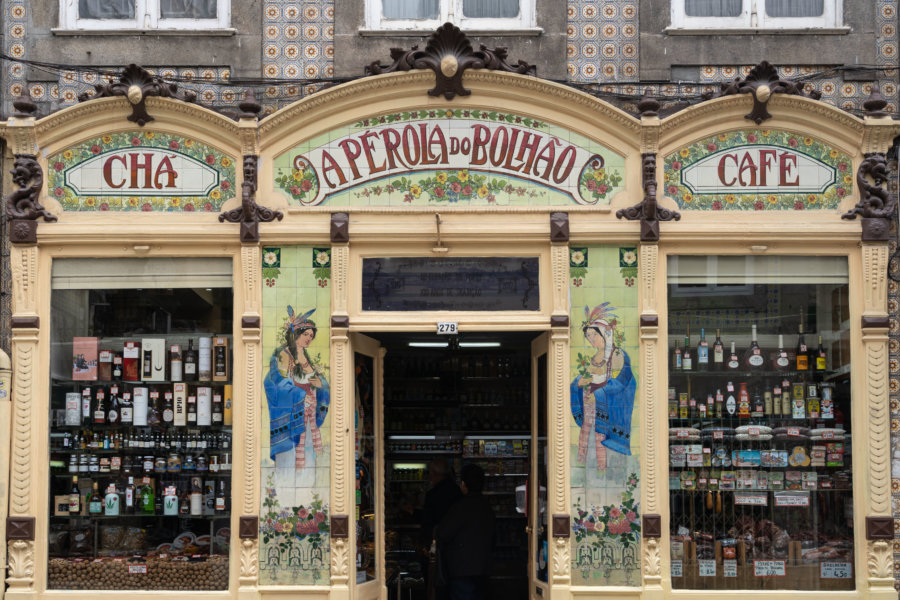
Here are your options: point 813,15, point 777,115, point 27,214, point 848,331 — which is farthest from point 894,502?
point 27,214

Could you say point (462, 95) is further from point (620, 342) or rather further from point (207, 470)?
point (207, 470)

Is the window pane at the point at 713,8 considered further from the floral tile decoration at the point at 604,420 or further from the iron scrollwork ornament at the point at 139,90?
the iron scrollwork ornament at the point at 139,90

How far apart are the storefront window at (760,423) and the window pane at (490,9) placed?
2850 mm

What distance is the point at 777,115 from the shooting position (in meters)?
11.2

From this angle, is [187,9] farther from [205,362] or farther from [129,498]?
[129,498]

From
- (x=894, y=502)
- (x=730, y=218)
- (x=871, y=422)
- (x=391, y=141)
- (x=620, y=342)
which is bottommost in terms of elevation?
(x=894, y=502)

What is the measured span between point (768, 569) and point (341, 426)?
13.5ft

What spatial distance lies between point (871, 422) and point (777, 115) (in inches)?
116

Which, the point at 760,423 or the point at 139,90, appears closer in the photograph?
the point at 139,90

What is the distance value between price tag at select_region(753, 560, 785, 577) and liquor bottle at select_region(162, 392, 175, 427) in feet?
18.2

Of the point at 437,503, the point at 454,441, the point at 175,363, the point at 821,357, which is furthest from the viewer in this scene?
the point at 454,441

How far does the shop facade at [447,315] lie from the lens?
1094 cm

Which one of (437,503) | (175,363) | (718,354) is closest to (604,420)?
(718,354)

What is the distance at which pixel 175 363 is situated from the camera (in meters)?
11.3
